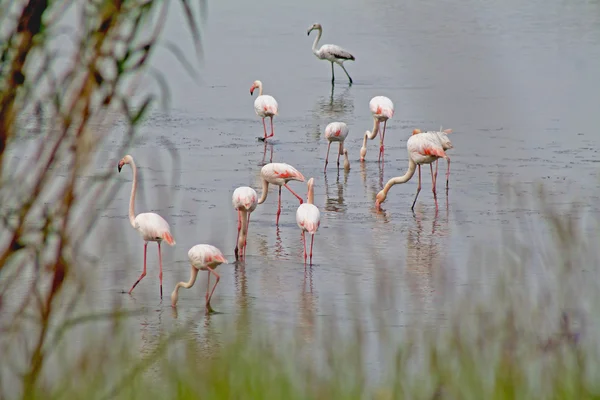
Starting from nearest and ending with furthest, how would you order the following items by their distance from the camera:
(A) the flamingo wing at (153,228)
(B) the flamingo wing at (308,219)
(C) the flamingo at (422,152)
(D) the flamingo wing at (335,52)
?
(A) the flamingo wing at (153,228)
(B) the flamingo wing at (308,219)
(C) the flamingo at (422,152)
(D) the flamingo wing at (335,52)

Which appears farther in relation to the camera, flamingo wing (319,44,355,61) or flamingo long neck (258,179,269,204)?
flamingo wing (319,44,355,61)

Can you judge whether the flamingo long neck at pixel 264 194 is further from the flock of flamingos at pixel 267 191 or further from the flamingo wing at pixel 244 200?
the flamingo wing at pixel 244 200

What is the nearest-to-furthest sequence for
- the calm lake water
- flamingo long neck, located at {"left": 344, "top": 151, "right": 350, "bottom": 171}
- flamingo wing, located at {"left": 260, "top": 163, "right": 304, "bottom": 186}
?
the calm lake water → flamingo wing, located at {"left": 260, "top": 163, "right": 304, "bottom": 186} → flamingo long neck, located at {"left": 344, "top": 151, "right": 350, "bottom": 171}

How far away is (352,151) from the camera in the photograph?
1332 centimetres

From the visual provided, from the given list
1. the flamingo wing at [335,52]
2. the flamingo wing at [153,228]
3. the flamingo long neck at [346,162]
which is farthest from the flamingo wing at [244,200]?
the flamingo wing at [335,52]

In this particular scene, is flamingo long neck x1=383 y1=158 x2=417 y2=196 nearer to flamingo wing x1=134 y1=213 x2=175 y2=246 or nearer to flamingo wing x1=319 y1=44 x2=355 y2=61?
flamingo wing x1=134 y1=213 x2=175 y2=246

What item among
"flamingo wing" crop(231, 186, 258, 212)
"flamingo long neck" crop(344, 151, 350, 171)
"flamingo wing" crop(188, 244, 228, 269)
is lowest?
"flamingo wing" crop(188, 244, 228, 269)

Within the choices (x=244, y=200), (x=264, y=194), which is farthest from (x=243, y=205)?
(x=264, y=194)

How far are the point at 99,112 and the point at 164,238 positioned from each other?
214 inches

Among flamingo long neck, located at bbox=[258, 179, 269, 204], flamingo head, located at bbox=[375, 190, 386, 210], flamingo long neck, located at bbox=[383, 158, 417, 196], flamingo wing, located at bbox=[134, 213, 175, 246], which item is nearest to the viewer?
flamingo wing, located at bbox=[134, 213, 175, 246]

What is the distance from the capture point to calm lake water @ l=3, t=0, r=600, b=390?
7.80 m

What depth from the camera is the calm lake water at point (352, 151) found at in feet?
25.6

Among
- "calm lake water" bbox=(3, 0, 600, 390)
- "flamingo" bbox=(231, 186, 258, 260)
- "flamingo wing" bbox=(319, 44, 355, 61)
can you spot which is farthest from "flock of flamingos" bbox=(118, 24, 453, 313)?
"flamingo wing" bbox=(319, 44, 355, 61)

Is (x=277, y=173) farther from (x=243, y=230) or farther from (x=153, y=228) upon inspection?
(x=153, y=228)
